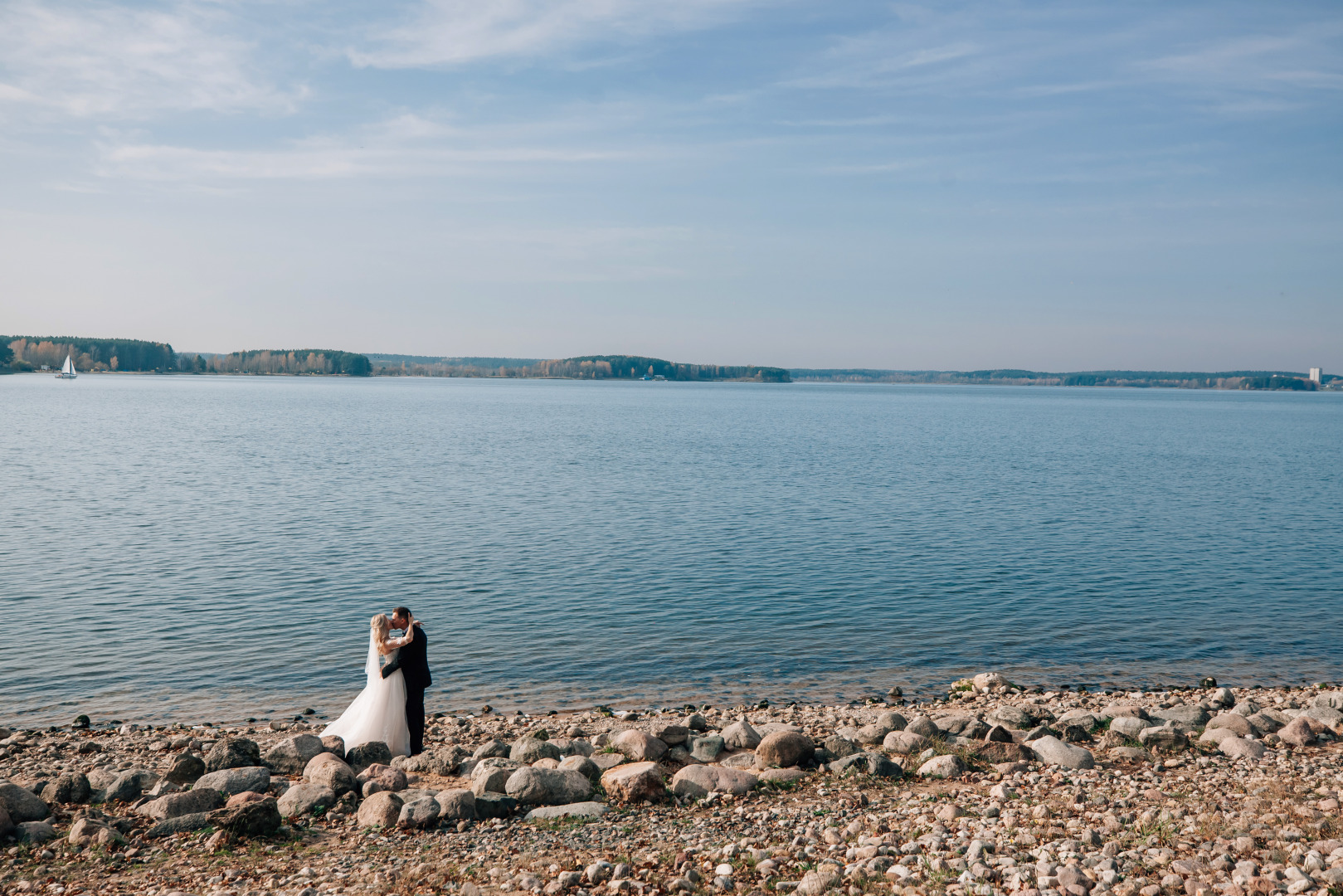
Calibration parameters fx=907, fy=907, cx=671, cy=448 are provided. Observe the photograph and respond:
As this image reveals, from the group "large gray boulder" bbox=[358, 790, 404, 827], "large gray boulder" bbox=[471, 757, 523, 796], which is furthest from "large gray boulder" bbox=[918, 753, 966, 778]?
"large gray boulder" bbox=[358, 790, 404, 827]

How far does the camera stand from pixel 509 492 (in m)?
49.5

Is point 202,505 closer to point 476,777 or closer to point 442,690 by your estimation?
point 442,690

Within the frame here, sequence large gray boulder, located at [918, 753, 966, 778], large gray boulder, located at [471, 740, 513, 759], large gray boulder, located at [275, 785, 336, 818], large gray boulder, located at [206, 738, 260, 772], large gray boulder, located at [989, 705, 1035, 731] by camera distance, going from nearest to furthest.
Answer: large gray boulder, located at [275, 785, 336, 818] → large gray boulder, located at [918, 753, 966, 778] → large gray boulder, located at [206, 738, 260, 772] → large gray boulder, located at [471, 740, 513, 759] → large gray boulder, located at [989, 705, 1035, 731]

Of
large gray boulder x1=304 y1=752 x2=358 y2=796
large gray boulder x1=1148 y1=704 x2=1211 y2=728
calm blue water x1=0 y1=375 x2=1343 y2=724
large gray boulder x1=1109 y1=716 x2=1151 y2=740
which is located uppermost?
large gray boulder x1=304 y1=752 x2=358 y2=796

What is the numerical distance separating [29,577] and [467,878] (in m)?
25.6

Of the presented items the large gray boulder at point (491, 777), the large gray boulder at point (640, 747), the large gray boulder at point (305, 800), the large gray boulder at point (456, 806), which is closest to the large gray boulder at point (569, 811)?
the large gray boulder at point (456, 806)

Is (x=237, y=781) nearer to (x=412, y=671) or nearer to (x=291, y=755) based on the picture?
(x=291, y=755)

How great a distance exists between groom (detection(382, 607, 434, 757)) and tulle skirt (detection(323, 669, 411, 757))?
0.07m

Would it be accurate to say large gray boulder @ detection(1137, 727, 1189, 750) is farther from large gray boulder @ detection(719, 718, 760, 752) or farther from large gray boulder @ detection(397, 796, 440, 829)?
large gray boulder @ detection(397, 796, 440, 829)

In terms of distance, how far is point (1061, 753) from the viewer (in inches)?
505

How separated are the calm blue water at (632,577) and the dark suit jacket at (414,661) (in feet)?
14.5

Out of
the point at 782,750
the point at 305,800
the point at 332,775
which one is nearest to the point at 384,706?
the point at 332,775

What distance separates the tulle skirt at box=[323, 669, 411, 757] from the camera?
45.3 ft

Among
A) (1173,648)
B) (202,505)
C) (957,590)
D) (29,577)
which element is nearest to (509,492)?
(202,505)
